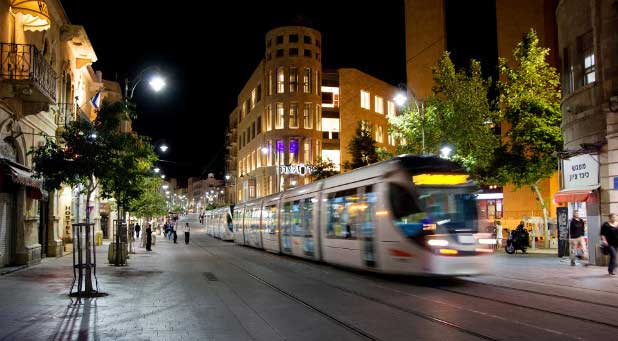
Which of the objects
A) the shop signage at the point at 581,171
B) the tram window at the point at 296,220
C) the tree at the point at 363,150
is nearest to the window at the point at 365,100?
the tree at the point at 363,150

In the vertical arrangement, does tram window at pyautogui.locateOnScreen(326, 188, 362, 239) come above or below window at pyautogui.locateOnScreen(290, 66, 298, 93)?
below

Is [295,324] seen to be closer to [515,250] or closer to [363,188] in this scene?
[363,188]

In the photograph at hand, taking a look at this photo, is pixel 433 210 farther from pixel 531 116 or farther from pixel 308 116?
pixel 308 116

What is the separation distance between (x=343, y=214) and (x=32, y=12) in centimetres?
1229

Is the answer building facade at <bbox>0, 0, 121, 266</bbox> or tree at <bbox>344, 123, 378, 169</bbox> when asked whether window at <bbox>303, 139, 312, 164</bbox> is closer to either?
tree at <bbox>344, 123, 378, 169</bbox>

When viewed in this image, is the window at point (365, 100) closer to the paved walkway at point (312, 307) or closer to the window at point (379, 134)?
the window at point (379, 134)

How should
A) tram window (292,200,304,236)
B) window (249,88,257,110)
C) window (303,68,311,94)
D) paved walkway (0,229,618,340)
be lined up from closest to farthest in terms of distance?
paved walkway (0,229,618,340)
tram window (292,200,304,236)
window (303,68,311,94)
window (249,88,257,110)

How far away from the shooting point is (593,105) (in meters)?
21.5

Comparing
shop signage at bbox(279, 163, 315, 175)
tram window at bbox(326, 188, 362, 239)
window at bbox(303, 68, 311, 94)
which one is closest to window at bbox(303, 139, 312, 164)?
shop signage at bbox(279, 163, 315, 175)

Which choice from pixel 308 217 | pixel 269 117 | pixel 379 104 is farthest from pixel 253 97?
pixel 308 217

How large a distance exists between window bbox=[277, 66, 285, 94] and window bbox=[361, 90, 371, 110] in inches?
428

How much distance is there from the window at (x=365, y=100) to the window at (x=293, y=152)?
38.2 feet

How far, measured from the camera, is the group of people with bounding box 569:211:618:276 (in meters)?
17.7

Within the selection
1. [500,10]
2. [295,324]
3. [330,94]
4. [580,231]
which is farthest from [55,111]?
[330,94]
